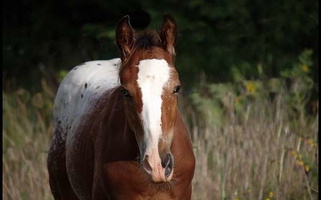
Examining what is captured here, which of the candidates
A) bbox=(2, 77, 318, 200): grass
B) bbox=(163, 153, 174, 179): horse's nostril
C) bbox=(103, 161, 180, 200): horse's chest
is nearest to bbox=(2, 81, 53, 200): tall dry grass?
bbox=(2, 77, 318, 200): grass

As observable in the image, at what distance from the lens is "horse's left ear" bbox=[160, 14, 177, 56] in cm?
486

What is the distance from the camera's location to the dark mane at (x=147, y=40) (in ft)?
15.7

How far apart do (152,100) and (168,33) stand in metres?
0.54

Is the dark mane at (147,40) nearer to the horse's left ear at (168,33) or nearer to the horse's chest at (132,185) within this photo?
the horse's left ear at (168,33)

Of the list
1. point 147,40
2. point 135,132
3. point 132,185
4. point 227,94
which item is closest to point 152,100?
point 135,132

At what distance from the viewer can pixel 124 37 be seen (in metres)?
4.84

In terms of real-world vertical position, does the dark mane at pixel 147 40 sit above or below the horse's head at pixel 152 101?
above

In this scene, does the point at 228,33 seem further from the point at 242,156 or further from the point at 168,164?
the point at 168,164

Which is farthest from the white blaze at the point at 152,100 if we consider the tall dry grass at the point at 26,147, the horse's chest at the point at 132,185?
the tall dry grass at the point at 26,147

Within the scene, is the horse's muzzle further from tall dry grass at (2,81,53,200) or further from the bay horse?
tall dry grass at (2,81,53,200)

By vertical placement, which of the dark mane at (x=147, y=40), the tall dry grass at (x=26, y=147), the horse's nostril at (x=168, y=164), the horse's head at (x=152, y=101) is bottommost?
the tall dry grass at (x=26, y=147)

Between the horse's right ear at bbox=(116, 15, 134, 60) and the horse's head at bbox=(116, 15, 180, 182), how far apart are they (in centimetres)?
3

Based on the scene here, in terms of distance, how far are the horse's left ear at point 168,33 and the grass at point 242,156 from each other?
181 cm

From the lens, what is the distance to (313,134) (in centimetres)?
770
